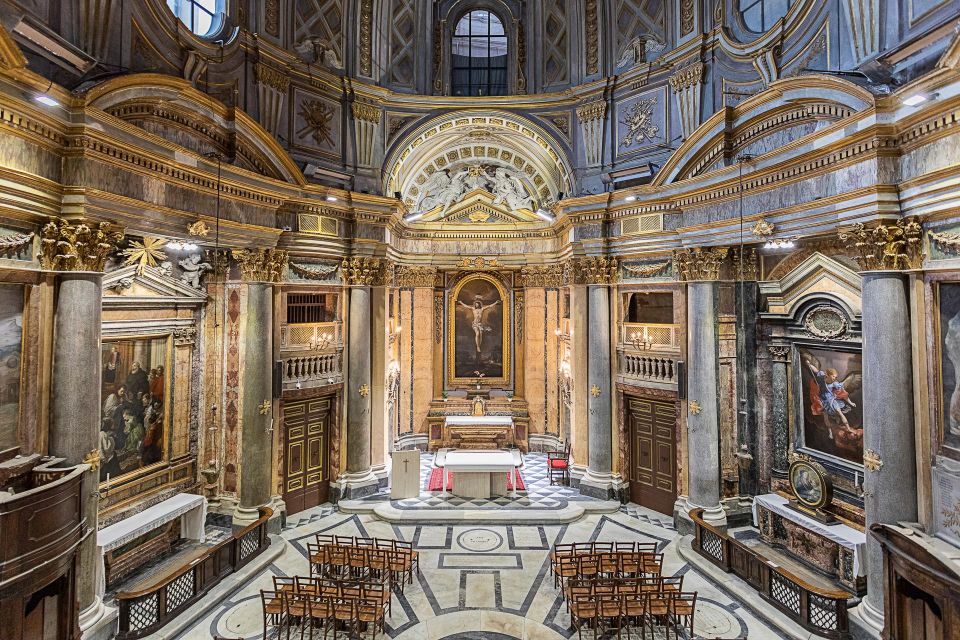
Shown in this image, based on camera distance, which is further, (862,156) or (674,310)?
(674,310)

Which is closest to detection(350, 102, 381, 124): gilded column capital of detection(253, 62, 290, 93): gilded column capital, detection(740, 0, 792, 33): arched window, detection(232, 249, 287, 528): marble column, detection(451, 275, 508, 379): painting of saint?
detection(253, 62, 290, 93): gilded column capital

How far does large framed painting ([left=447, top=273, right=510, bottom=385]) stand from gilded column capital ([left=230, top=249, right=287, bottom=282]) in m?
7.22

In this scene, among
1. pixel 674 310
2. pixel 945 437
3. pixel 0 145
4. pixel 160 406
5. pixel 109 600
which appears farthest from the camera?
pixel 674 310

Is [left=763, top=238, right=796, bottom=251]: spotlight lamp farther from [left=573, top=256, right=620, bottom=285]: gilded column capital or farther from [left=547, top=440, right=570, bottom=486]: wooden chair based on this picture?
[left=547, top=440, right=570, bottom=486]: wooden chair

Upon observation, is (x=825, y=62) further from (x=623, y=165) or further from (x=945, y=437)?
(x=945, y=437)

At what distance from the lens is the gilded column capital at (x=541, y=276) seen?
15.8m

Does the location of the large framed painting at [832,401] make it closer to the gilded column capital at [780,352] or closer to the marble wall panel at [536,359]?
the gilded column capital at [780,352]

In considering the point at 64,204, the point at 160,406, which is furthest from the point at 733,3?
the point at 160,406

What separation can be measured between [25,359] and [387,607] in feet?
20.5

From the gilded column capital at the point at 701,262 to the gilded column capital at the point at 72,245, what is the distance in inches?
400

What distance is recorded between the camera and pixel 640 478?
12.0 m

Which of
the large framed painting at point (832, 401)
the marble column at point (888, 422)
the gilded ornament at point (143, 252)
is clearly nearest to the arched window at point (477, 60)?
the gilded ornament at point (143, 252)

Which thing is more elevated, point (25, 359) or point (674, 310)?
point (674, 310)

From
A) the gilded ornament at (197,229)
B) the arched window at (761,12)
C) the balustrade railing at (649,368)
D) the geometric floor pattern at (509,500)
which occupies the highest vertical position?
the arched window at (761,12)
